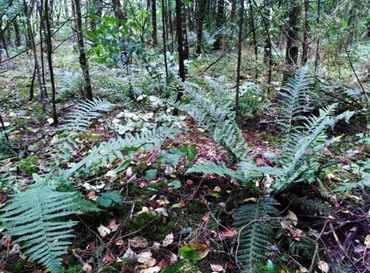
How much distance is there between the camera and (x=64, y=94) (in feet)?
15.5

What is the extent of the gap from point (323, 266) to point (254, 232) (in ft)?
1.25

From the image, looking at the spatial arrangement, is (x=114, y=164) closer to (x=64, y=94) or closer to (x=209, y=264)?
(x=209, y=264)

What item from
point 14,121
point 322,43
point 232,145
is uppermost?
point 322,43

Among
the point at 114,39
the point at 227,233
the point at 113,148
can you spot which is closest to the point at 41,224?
the point at 113,148

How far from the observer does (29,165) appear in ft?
9.05

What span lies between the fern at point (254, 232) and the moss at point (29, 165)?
1673mm

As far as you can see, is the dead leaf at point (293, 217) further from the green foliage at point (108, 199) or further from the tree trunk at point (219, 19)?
the tree trunk at point (219, 19)

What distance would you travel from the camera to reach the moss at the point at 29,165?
8.81 ft

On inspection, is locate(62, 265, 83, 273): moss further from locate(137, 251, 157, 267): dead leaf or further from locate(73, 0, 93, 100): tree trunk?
locate(73, 0, 93, 100): tree trunk

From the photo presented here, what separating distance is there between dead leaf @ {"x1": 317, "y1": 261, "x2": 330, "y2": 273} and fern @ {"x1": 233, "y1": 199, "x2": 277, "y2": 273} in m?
0.26

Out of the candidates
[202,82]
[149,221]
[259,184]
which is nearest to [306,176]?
[259,184]

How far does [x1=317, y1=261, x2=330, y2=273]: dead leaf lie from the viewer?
1734 millimetres

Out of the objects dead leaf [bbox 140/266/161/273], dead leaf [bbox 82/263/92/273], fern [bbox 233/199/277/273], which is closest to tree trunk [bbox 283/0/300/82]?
fern [bbox 233/199/277/273]

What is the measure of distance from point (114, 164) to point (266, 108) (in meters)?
2.08
